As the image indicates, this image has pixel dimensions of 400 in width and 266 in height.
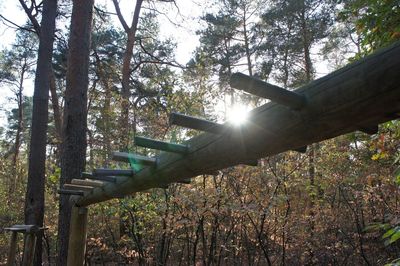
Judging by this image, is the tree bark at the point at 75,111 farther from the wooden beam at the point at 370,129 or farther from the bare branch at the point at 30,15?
the bare branch at the point at 30,15

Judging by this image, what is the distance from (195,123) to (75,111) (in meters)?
4.48

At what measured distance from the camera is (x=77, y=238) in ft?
15.7

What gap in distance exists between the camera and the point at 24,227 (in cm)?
584

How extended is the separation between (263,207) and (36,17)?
326 inches

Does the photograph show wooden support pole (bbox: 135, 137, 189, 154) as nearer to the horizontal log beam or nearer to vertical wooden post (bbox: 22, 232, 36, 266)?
the horizontal log beam

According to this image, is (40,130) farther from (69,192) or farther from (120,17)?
(120,17)

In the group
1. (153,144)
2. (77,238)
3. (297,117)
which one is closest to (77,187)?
(77,238)

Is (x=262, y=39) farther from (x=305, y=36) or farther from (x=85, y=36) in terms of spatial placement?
(x=85, y=36)

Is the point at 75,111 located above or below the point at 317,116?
above

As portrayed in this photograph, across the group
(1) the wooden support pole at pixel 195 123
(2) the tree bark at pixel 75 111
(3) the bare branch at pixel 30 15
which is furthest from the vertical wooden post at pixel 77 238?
(3) the bare branch at pixel 30 15

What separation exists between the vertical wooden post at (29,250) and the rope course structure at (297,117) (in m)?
4.16

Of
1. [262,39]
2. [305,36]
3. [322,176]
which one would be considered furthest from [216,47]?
[322,176]

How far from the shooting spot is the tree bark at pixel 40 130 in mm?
7453

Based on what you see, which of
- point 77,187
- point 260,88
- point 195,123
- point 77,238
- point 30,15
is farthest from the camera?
point 30,15
